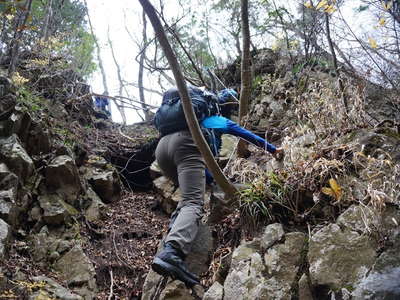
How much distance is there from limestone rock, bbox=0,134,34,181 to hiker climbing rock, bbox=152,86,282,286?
6.71 ft

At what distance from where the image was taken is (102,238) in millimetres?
5793

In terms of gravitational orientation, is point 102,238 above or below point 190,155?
below

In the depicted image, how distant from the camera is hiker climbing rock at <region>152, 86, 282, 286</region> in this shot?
396cm

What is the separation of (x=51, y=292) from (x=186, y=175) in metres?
1.94

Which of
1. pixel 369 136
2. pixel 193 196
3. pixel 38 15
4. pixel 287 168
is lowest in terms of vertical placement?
pixel 193 196

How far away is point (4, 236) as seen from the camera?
4254 mm

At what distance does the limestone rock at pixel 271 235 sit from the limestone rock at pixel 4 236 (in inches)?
114

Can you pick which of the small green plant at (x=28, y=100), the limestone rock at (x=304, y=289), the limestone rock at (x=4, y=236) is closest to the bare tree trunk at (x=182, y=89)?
the limestone rock at (x=304, y=289)

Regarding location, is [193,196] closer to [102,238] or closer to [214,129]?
[214,129]

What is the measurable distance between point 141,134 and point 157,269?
5.99 m

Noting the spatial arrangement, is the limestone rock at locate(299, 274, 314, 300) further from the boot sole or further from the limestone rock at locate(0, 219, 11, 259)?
the limestone rock at locate(0, 219, 11, 259)

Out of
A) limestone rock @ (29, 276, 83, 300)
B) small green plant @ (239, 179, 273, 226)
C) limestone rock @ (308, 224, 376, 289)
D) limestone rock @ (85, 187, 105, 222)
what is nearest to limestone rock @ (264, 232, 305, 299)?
limestone rock @ (308, 224, 376, 289)

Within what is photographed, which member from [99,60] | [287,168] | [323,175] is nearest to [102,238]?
[287,168]

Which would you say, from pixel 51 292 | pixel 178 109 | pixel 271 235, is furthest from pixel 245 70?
pixel 51 292
